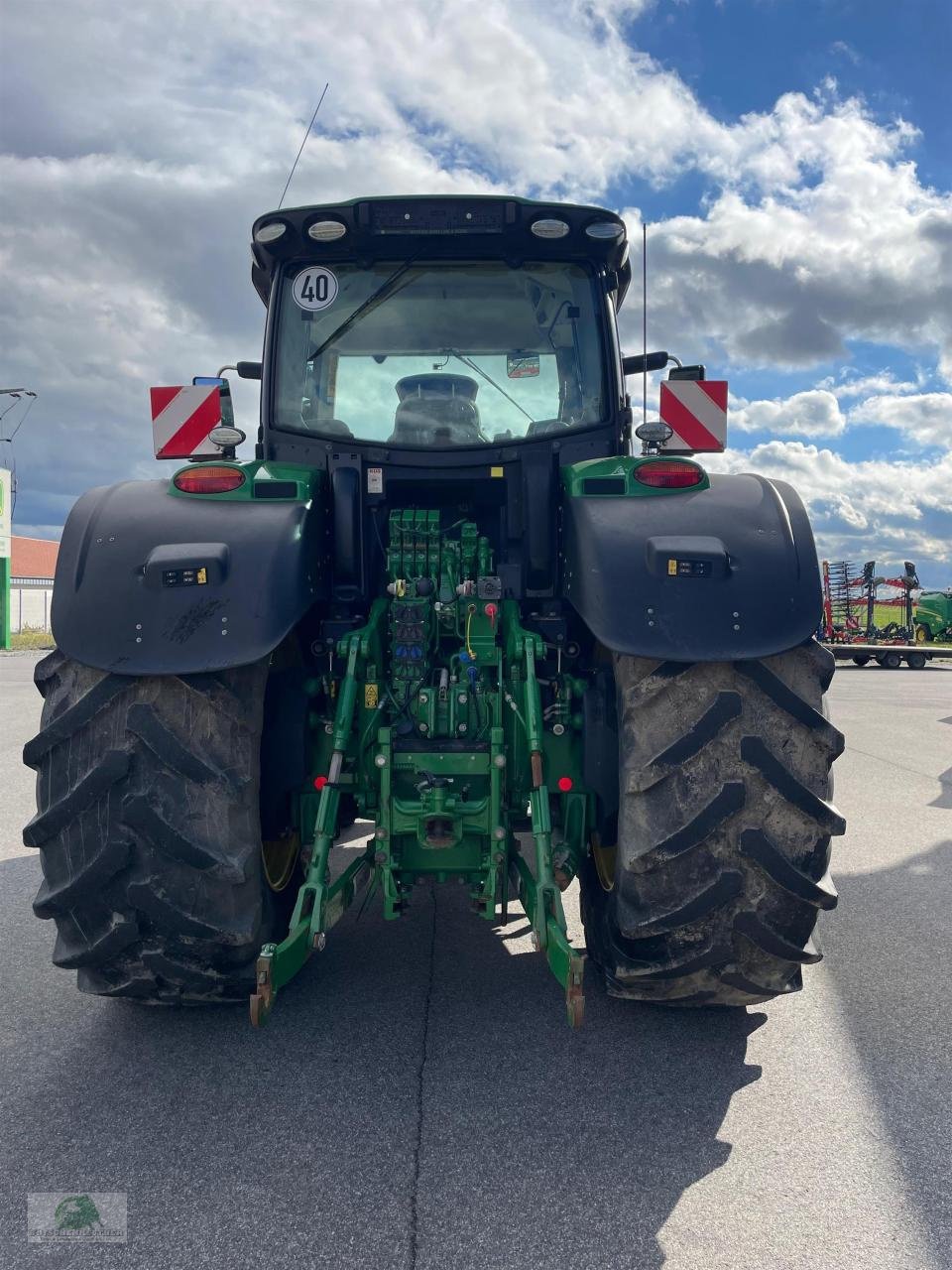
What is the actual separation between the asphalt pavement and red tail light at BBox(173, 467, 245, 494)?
1.73m

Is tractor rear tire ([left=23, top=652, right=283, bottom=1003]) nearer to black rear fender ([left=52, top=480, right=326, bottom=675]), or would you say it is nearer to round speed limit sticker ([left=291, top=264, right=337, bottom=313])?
black rear fender ([left=52, top=480, right=326, bottom=675])

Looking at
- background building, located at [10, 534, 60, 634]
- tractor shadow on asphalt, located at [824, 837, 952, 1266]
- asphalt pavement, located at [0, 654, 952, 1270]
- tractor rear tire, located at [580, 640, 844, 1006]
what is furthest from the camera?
background building, located at [10, 534, 60, 634]

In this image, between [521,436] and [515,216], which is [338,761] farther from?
[515,216]

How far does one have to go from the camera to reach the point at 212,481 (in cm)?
301

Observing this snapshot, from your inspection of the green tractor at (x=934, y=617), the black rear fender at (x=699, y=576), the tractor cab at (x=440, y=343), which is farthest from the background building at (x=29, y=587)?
the black rear fender at (x=699, y=576)

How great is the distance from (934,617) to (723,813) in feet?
89.3

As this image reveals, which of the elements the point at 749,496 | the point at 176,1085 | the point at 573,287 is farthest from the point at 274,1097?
the point at 573,287

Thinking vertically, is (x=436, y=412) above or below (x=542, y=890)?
above

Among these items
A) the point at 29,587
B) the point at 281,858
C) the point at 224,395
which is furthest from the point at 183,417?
the point at 29,587

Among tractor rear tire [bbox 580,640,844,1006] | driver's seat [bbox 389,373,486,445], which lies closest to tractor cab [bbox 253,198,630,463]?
driver's seat [bbox 389,373,486,445]

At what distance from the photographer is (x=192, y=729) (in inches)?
102

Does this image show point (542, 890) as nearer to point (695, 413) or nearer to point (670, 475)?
point (670, 475)

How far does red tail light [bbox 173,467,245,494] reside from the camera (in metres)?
3.00

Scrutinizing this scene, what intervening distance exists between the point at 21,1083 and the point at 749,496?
2761mm
